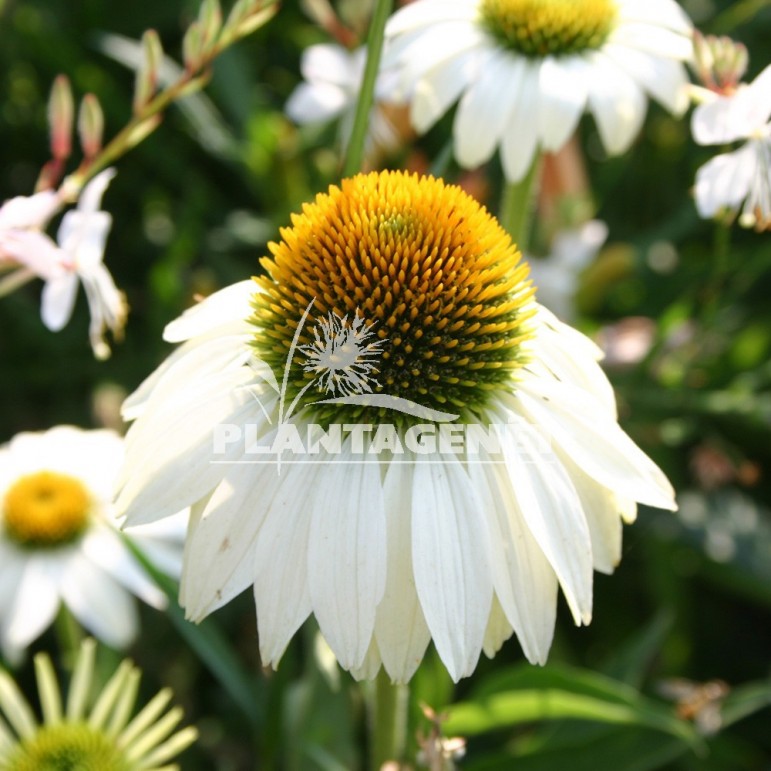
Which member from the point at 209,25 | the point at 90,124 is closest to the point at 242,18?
the point at 209,25

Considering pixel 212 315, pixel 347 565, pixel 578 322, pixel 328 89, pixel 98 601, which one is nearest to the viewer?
pixel 347 565

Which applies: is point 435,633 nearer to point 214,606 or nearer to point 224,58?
point 214,606

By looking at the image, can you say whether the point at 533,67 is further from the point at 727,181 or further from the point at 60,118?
the point at 60,118

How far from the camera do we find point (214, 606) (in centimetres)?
60

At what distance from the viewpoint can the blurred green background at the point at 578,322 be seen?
3.93 feet

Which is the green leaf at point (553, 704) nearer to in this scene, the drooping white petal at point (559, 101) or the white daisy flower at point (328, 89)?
the drooping white petal at point (559, 101)

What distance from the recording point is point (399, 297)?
67cm

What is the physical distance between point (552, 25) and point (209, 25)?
0.98ft

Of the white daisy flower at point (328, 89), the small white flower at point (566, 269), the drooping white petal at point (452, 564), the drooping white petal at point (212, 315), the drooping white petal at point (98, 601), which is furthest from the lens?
the small white flower at point (566, 269)

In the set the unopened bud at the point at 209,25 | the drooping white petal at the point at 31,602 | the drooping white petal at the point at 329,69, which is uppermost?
the unopened bud at the point at 209,25

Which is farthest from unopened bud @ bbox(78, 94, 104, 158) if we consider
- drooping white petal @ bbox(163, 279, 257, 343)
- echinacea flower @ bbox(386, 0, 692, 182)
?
echinacea flower @ bbox(386, 0, 692, 182)

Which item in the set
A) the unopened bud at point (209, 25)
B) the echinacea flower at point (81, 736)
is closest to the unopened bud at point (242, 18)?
the unopened bud at point (209, 25)

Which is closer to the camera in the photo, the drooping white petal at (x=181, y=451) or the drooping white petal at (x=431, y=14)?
the drooping white petal at (x=181, y=451)

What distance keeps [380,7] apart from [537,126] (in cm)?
19
